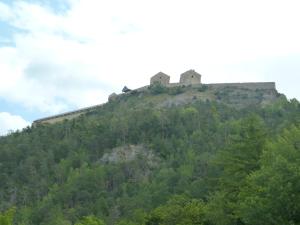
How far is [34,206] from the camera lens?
355 feet

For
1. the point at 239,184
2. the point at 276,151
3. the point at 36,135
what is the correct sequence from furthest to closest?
the point at 36,135
the point at 239,184
the point at 276,151

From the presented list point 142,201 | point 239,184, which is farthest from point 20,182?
point 239,184

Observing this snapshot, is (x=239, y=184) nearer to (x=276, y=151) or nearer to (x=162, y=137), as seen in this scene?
(x=276, y=151)

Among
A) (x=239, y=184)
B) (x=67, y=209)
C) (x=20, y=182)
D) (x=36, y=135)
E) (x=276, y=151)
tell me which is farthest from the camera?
(x=36, y=135)

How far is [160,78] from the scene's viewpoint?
166m

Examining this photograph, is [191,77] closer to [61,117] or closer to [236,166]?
[61,117]

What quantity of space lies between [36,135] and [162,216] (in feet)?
297

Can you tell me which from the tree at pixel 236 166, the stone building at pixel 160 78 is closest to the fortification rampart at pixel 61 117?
the stone building at pixel 160 78

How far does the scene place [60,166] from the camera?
125125mm

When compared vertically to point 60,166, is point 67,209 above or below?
below

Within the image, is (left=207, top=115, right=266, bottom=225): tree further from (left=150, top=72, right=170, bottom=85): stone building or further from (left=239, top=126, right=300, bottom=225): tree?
(left=150, top=72, right=170, bottom=85): stone building

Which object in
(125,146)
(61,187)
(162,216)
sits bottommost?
(162,216)

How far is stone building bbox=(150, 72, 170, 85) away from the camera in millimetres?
165250

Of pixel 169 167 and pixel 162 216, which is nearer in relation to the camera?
pixel 162 216
